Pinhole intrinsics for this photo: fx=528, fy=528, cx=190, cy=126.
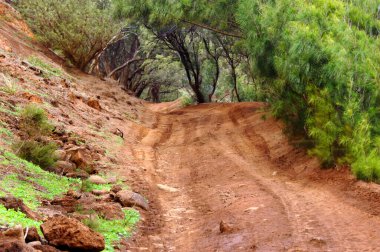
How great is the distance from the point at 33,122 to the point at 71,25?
1466 cm

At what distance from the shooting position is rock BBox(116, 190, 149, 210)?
862 cm

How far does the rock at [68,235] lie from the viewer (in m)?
5.59

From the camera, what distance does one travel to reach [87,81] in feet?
81.8

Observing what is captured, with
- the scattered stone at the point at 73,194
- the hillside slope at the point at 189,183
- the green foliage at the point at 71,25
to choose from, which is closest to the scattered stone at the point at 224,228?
the hillside slope at the point at 189,183

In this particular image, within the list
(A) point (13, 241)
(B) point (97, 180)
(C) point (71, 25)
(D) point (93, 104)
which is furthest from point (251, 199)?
(C) point (71, 25)

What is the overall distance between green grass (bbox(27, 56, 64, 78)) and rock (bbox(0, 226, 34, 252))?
48.0 ft

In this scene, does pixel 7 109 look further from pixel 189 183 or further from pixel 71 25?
pixel 71 25

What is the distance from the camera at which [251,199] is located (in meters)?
9.05

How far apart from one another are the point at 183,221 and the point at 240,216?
0.89 metres

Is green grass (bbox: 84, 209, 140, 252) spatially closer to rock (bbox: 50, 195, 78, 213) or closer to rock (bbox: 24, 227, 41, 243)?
rock (bbox: 50, 195, 78, 213)

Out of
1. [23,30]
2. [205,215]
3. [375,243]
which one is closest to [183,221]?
[205,215]

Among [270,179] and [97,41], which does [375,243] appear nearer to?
[270,179]

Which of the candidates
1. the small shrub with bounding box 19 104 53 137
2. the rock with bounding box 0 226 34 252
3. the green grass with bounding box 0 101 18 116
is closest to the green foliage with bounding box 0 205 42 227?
the rock with bounding box 0 226 34 252

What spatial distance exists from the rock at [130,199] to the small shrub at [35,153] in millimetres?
1556
